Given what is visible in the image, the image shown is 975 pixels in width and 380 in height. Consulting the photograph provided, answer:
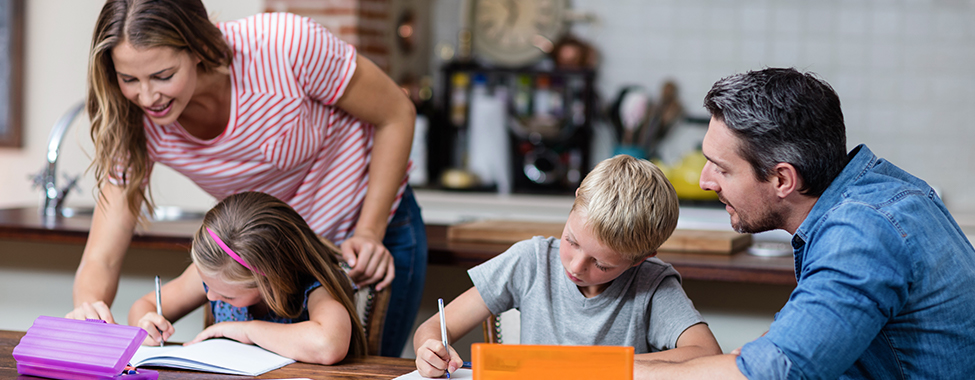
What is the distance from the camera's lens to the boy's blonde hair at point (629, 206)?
1207mm

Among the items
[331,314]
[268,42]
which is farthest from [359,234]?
[268,42]

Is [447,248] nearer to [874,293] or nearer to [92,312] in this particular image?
[92,312]

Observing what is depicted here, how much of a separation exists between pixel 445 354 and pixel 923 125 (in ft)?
10.4

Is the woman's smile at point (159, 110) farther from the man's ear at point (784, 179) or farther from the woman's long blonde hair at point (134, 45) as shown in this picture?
the man's ear at point (784, 179)

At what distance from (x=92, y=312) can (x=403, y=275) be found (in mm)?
592

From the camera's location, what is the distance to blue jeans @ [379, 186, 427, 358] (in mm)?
1707

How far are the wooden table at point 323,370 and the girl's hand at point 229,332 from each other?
0.48ft

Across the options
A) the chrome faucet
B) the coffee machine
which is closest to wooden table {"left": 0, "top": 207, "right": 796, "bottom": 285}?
the chrome faucet

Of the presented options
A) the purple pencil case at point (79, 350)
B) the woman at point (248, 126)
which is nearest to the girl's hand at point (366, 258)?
the woman at point (248, 126)

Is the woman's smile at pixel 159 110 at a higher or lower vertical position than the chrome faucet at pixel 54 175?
higher

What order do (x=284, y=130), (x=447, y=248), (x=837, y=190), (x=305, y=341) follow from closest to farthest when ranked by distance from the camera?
(x=837, y=190) < (x=305, y=341) < (x=284, y=130) < (x=447, y=248)

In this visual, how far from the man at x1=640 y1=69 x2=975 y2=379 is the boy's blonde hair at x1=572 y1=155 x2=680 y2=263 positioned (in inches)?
4.7

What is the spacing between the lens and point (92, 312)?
143 centimetres

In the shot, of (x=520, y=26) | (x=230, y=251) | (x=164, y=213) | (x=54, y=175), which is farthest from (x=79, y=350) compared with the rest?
(x=520, y=26)
